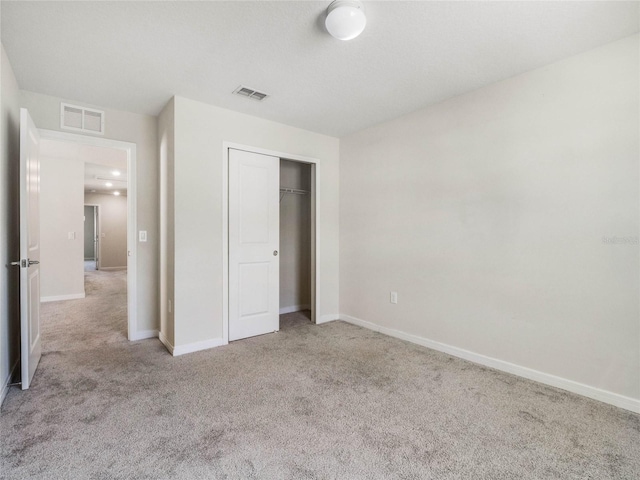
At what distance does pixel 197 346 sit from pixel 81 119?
2548 millimetres

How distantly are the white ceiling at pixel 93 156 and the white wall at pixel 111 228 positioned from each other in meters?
2.53

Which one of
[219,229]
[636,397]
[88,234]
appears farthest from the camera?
[88,234]

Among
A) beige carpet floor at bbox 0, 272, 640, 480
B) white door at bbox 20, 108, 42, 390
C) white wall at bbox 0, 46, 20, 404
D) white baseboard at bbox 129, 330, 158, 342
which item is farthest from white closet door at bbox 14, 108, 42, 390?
white baseboard at bbox 129, 330, 158, 342

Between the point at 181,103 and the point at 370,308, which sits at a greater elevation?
the point at 181,103

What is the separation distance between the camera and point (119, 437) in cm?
178

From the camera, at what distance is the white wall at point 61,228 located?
5.60 metres

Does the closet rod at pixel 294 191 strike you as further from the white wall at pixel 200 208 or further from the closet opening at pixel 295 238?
the white wall at pixel 200 208

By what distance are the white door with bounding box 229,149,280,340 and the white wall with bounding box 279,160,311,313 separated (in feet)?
2.62

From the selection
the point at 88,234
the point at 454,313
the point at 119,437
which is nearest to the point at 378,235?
the point at 454,313

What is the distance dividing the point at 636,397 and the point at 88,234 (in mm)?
14222

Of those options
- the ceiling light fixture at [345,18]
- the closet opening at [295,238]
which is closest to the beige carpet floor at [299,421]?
the closet opening at [295,238]

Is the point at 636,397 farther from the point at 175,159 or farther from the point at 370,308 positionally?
the point at 175,159

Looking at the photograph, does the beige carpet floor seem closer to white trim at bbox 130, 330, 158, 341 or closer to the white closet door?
the white closet door

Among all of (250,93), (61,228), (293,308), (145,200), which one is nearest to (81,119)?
(145,200)
